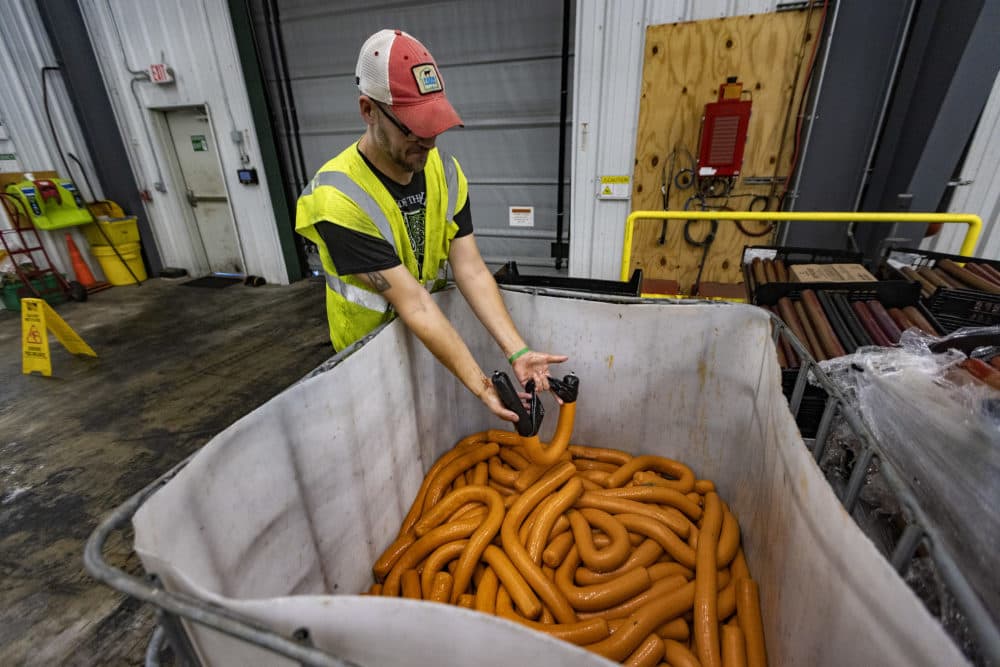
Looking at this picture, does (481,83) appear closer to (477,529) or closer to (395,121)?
(395,121)

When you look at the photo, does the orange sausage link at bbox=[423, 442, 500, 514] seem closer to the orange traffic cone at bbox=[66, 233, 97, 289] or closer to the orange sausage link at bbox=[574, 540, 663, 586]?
the orange sausage link at bbox=[574, 540, 663, 586]

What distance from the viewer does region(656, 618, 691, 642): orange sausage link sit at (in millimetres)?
1164

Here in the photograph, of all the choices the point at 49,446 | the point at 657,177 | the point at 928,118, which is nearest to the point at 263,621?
the point at 49,446

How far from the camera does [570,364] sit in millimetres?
1793

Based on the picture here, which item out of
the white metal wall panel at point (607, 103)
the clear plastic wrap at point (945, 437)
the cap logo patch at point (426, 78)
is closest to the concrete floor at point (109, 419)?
the cap logo patch at point (426, 78)

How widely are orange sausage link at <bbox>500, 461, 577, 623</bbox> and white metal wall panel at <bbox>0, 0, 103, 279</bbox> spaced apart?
6.45 meters

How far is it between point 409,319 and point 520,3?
12.1ft

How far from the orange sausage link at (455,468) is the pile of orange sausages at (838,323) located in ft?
3.58

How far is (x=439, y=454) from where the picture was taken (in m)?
1.83

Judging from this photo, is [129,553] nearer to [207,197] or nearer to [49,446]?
[49,446]

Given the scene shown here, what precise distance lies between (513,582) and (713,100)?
337cm

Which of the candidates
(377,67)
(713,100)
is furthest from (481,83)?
(377,67)

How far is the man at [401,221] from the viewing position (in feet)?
3.67

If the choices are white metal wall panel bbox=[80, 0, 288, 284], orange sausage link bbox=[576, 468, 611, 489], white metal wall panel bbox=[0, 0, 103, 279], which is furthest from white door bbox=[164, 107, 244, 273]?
orange sausage link bbox=[576, 468, 611, 489]
